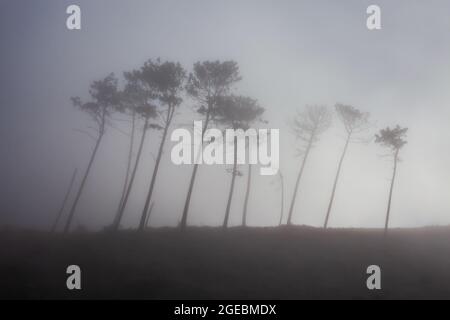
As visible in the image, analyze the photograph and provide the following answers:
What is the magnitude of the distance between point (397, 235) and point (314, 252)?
11.7 meters

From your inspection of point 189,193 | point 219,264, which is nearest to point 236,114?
point 189,193

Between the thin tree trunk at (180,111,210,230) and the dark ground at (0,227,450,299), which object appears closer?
the dark ground at (0,227,450,299)

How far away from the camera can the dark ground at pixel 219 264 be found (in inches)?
606

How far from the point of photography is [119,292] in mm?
14750

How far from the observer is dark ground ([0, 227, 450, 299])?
50.5 ft

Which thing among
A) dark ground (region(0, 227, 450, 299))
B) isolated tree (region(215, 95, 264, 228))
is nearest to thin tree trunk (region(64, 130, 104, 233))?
dark ground (region(0, 227, 450, 299))

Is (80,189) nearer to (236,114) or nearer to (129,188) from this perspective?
(129,188)

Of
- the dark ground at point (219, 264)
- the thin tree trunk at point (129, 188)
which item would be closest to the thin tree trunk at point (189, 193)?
the dark ground at point (219, 264)

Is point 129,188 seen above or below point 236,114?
below

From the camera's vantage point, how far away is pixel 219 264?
19.2m

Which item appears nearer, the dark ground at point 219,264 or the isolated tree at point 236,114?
the dark ground at point 219,264

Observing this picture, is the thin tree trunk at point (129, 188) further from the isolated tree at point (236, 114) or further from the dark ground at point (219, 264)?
the isolated tree at point (236, 114)

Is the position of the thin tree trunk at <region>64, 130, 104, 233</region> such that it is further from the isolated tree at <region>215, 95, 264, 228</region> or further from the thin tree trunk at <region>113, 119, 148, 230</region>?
the isolated tree at <region>215, 95, 264, 228</region>
